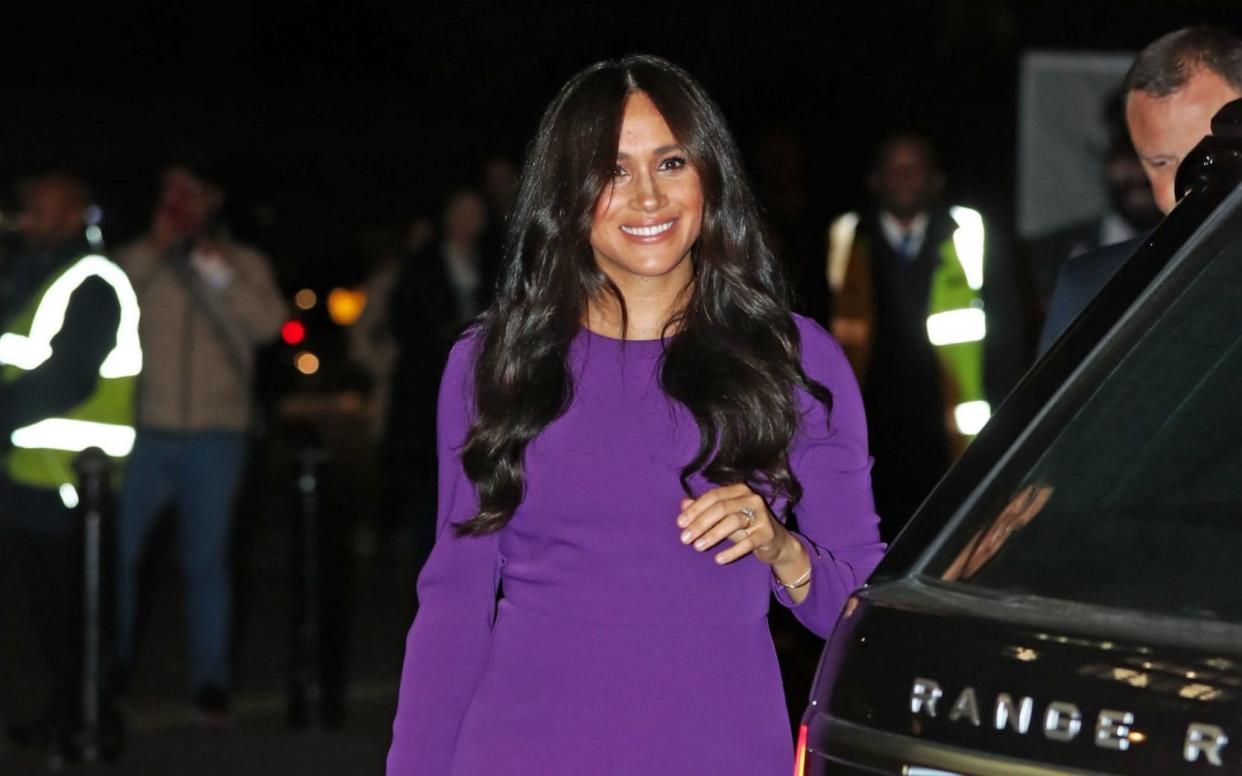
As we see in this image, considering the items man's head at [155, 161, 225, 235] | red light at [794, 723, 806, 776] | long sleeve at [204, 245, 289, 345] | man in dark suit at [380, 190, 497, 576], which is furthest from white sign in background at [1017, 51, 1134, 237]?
red light at [794, 723, 806, 776]

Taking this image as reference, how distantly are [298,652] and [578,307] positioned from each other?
5051 millimetres

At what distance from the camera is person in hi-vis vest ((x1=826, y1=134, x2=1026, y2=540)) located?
8.13m

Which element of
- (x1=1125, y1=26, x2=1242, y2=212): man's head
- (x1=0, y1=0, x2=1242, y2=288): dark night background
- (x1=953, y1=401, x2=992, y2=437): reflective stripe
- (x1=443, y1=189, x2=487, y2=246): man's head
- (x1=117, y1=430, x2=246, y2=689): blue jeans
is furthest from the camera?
(x1=0, y1=0, x2=1242, y2=288): dark night background

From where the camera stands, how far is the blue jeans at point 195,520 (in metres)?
8.31

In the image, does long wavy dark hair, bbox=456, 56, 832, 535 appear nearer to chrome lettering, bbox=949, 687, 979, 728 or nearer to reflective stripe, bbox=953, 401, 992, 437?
chrome lettering, bbox=949, 687, 979, 728

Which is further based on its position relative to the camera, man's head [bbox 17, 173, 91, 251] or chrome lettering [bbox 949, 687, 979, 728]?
man's head [bbox 17, 173, 91, 251]

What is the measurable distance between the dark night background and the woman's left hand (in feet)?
18.9

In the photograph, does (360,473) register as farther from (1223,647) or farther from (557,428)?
(1223,647)

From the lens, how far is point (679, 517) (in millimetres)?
2965

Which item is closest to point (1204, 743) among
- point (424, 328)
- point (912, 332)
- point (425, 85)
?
point (912, 332)

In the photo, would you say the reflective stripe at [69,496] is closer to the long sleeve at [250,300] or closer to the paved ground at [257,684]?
the paved ground at [257,684]

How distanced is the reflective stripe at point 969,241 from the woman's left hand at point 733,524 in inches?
201

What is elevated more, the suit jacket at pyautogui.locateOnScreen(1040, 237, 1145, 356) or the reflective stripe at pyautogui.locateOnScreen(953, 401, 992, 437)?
the suit jacket at pyautogui.locateOnScreen(1040, 237, 1145, 356)

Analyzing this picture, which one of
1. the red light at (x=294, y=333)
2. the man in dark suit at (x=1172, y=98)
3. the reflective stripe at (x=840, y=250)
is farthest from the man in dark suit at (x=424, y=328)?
the red light at (x=294, y=333)
